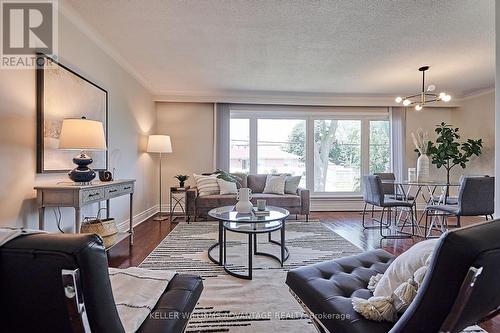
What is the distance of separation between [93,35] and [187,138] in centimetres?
291

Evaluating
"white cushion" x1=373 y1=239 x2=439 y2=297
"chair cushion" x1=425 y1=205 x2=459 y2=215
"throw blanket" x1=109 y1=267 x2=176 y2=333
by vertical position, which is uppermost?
"white cushion" x1=373 y1=239 x2=439 y2=297

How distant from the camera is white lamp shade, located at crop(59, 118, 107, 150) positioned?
2324 mm

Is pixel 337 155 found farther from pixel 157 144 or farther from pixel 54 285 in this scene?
pixel 54 285

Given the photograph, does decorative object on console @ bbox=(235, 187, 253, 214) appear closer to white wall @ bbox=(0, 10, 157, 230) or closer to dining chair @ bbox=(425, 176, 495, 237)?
white wall @ bbox=(0, 10, 157, 230)

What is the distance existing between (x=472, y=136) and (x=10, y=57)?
7517 mm

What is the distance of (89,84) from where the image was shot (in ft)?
9.95

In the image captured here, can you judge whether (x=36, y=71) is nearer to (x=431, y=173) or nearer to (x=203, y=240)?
(x=203, y=240)

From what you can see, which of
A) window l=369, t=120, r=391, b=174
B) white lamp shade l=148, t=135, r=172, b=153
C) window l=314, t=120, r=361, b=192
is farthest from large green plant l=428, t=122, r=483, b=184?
white lamp shade l=148, t=135, r=172, b=153

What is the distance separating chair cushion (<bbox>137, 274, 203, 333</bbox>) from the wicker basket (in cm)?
162

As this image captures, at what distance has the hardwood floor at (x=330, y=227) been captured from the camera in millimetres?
3000

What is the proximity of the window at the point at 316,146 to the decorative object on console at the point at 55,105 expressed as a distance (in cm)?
340

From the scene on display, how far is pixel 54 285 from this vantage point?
70cm

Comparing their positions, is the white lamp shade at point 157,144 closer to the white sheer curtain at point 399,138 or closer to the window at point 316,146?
the window at point 316,146

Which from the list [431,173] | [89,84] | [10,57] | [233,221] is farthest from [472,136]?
[10,57]
